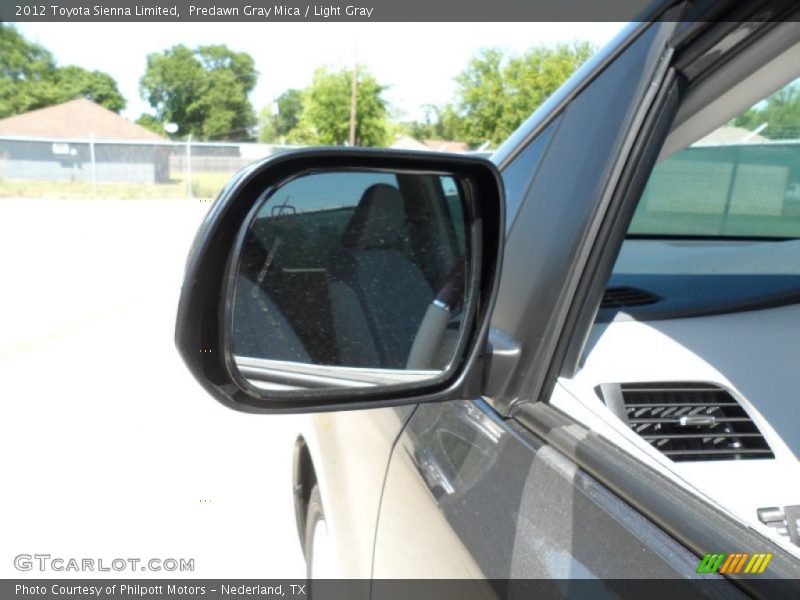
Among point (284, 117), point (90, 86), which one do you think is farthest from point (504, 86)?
point (90, 86)

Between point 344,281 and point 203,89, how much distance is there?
62.5m

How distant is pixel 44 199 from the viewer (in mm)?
27969

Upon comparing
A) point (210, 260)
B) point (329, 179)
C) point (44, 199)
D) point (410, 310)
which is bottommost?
point (44, 199)

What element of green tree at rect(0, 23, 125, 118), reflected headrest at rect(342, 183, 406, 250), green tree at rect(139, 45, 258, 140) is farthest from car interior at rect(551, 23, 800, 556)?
green tree at rect(139, 45, 258, 140)

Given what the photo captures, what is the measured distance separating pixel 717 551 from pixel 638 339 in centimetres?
74

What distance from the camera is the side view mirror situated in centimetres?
125

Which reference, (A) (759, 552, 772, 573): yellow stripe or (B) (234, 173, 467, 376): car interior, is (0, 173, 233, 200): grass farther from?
(A) (759, 552, 772, 573): yellow stripe

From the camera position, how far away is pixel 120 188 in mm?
30766

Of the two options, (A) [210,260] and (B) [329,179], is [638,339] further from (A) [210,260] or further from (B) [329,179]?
(A) [210,260]

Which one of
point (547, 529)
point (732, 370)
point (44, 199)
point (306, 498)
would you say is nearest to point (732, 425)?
point (732, 370)

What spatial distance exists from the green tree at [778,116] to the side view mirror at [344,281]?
82cm

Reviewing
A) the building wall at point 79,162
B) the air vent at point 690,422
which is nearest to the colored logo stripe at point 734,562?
the air vent at point 690,422

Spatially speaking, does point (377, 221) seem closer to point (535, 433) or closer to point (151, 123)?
point (535, 433)

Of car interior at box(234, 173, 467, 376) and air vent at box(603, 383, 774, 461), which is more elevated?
car interior at box(234, 173, 467, 376)
